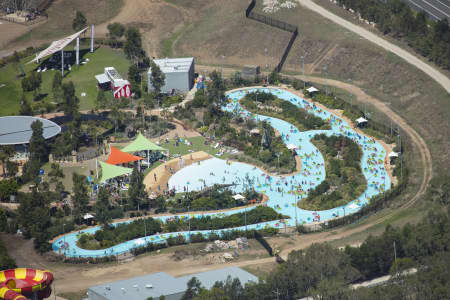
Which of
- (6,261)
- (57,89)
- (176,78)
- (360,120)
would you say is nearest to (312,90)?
(360,120)

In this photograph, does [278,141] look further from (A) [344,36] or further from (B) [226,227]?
(A) [344,36]

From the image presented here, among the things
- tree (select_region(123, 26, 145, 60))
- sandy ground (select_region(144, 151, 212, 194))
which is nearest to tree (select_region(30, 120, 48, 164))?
sandy ground (select_region(144, 151, 212, 194))

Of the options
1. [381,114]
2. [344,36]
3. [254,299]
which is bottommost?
[254,299]

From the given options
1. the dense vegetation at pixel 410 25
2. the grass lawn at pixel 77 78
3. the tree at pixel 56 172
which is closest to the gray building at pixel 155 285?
the tree at pixel 56 172

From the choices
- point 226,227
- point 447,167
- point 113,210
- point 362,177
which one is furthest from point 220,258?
point 447,167

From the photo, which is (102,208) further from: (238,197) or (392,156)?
(392,156)
